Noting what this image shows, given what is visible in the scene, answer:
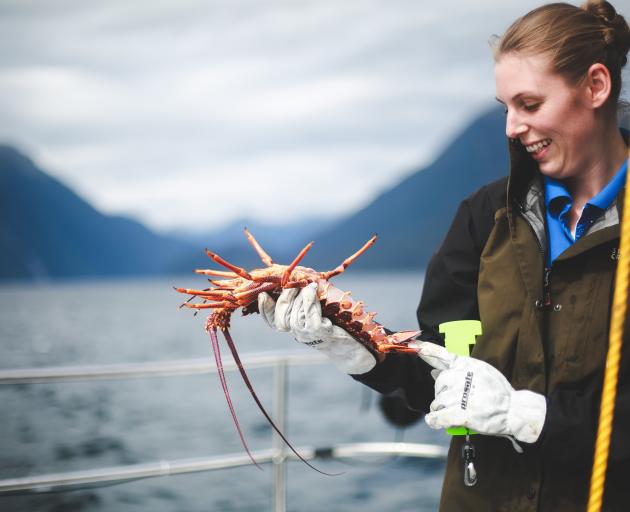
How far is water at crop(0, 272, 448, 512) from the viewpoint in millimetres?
6125

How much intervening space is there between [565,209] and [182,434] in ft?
73.9

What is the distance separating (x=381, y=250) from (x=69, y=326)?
74.0m

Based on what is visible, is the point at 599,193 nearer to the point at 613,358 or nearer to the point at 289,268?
the point at 613,358

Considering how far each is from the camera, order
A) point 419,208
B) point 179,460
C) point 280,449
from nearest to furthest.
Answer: point 179,460 → point 280,449 → point 419,208

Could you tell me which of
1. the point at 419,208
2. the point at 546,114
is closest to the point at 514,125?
the point at 546,114

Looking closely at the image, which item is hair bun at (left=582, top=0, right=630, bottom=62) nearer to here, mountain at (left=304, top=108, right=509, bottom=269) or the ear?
the ear

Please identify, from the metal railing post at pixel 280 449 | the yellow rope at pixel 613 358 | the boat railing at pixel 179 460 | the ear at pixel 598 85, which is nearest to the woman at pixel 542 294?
the ear at pixel 598 85

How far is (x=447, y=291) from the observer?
1.62 metres

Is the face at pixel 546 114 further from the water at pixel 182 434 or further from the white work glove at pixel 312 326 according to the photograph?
the water at pixel 182 434

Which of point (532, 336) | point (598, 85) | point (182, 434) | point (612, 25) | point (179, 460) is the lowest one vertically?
point (182, 434)

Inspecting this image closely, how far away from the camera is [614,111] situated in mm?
1481

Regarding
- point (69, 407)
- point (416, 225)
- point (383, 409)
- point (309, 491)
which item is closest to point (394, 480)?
point (309, 491)

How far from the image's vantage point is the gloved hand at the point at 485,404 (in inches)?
52.5

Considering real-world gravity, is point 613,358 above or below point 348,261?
below
